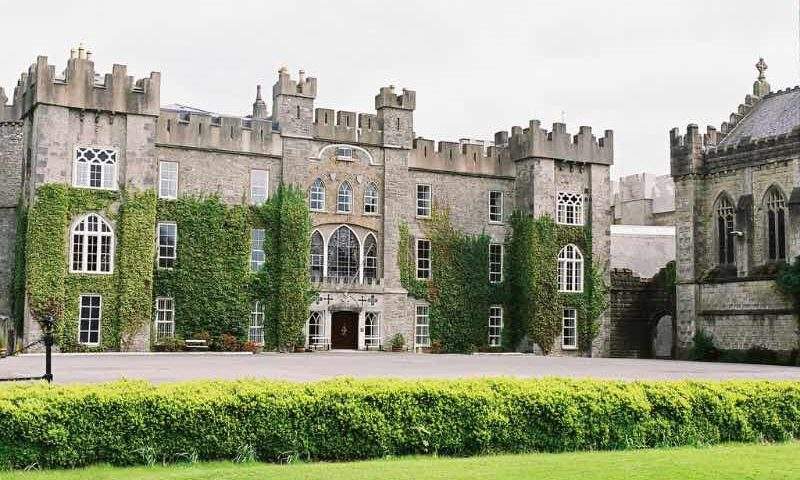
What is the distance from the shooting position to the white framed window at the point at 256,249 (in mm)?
41469

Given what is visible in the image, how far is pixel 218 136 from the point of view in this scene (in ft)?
136

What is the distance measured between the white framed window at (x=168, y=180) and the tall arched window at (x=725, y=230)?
73.1ft

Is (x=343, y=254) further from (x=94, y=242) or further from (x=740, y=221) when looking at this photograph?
(x=740, y=221)

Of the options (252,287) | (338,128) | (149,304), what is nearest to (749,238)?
(338,128)

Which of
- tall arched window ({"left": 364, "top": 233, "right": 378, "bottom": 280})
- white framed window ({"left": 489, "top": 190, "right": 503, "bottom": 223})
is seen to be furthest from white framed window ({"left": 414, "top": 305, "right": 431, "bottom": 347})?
white framed window ({"left": 489, "top": 190, "right": 503, "bottom": 223})

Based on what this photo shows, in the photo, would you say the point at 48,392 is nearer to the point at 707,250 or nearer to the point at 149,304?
the point at 149,304

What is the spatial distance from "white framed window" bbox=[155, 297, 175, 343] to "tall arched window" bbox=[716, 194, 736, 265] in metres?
22.4

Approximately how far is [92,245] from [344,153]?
36.1 feet

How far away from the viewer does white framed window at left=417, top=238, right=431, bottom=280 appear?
45000 mm

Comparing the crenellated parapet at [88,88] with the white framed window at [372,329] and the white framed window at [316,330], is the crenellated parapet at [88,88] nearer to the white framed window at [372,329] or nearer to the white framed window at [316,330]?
the white framed window at [316,330]

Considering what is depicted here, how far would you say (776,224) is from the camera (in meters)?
41.0

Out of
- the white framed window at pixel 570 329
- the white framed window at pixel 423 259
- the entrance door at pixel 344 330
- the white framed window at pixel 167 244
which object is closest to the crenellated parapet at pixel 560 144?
the white framed window at pixel 423 259

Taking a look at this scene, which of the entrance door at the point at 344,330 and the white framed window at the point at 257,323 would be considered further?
the entrance door at the point at 344,330

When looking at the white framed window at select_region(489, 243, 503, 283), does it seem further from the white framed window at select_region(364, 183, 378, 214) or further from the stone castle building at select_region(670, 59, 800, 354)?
the stone castle building at select_region(670, 59, 800, 354)
